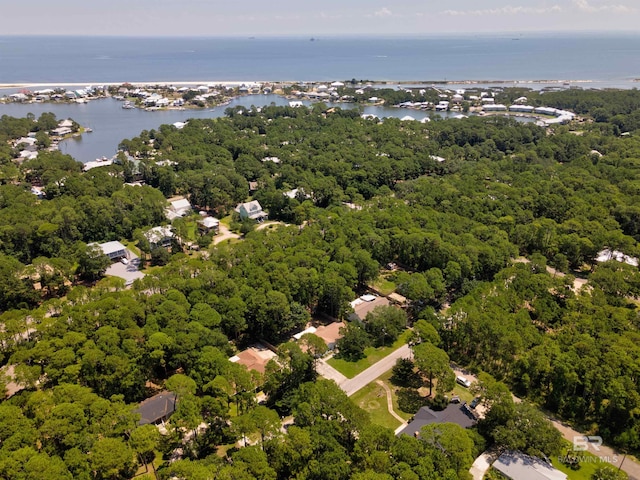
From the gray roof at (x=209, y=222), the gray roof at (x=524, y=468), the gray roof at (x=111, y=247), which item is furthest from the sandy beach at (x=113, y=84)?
the gray roof at (x=524, y=468)

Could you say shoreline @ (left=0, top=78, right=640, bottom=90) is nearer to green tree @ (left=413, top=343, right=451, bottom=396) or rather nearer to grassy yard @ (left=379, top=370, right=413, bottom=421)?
grassy yard @ (left=379, top=370, right=413, bottom=421)

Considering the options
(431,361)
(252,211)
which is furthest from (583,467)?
(252,211)

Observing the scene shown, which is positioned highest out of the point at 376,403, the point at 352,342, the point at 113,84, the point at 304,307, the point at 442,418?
the point at 113,84

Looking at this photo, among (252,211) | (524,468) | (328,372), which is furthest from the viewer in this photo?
(252,211)

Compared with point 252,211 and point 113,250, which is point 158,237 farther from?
point 252,211

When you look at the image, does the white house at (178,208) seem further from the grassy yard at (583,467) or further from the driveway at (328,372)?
the grassy yard at (583,467)

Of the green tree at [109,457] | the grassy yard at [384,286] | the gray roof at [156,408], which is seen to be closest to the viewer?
the green tree at [109,457]
